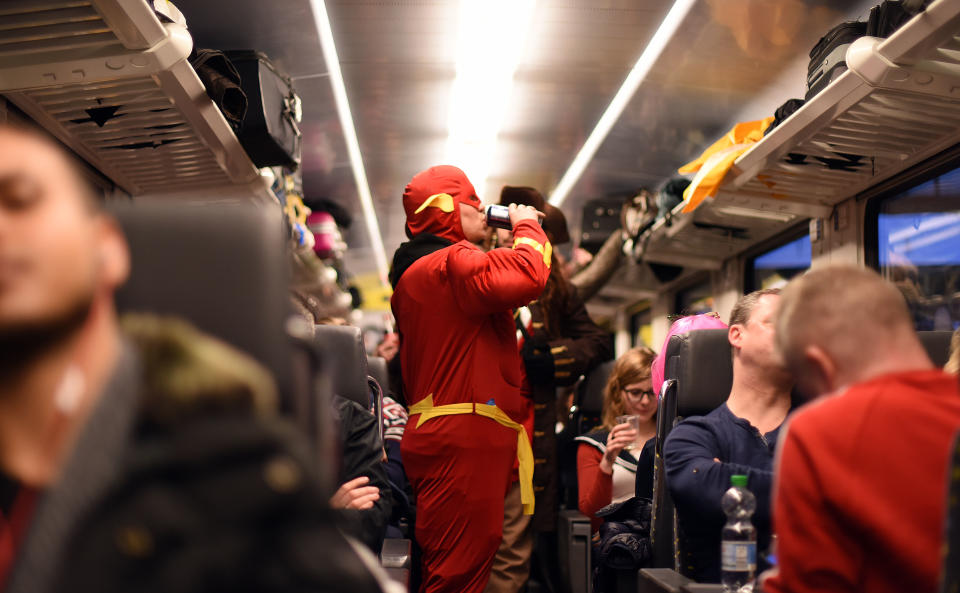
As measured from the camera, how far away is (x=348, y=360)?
3020 mm

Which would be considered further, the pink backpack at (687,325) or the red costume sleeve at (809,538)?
the pink backpack at (687,325)

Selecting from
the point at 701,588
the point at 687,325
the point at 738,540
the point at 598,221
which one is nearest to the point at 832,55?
the point at 687,325

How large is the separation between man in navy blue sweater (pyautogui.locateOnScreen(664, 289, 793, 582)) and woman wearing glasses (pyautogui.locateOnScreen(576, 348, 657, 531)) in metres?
0.83

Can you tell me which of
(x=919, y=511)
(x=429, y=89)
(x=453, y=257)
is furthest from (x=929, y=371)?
(x=429, y=89)

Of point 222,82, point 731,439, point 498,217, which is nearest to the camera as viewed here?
point 731,439

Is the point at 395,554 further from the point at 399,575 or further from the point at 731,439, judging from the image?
the point at 731,439

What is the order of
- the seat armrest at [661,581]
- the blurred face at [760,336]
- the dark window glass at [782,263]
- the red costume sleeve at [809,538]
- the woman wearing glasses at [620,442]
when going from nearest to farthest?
the red costume sleeve at [809,538] → the seat armrest at [661,581] → the blurred face at [760,336] → the woman wearing glasses at [620,442] → the dark window glass at [782,263]

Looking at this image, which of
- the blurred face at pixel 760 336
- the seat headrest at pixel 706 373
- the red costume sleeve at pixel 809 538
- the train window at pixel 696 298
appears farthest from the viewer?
the train window at pixel 696 298

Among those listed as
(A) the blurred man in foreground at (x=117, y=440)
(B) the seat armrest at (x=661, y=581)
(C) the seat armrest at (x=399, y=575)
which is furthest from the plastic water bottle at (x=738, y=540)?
(A) the blurred man in foreground at (x=117, y=440)

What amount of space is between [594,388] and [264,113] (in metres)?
2.47

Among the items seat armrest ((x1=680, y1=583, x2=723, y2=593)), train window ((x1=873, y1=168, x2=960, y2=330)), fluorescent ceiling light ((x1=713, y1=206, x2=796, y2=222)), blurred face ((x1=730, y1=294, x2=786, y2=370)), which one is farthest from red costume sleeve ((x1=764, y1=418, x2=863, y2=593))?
fluorescent ceiling light ((x1=713, y1=206, x2=796, y2=222))

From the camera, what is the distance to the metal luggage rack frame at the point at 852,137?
2.83 meters

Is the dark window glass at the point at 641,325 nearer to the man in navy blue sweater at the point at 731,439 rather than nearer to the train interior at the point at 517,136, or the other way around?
the train interior at the point at 517,136

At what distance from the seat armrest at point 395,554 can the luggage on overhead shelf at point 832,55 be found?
2336 mm
